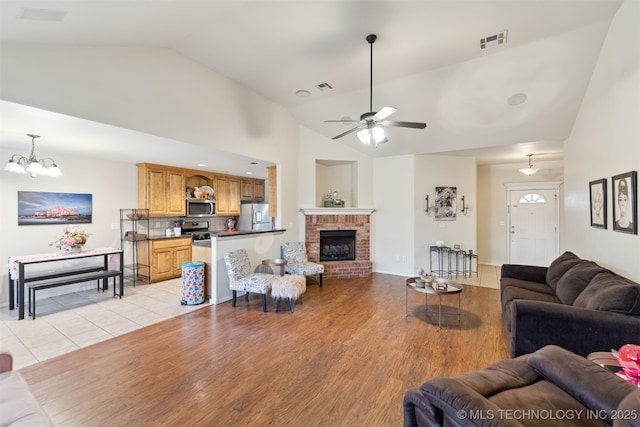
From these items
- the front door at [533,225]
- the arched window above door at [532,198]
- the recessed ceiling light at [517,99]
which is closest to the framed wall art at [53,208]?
the recessed ceiling light at [517,99]

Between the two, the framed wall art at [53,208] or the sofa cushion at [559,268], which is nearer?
the sofa cushion at [559,268]

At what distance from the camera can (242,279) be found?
4102 mm

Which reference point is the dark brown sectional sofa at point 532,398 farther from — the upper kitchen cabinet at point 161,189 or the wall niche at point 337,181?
the upper kitchen cabinet at point 161,189

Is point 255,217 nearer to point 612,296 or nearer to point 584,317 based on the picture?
point 584,317

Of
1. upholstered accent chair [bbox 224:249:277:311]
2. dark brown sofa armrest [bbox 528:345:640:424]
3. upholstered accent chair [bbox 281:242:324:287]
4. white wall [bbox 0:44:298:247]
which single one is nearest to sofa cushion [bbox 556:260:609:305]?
dark brown sofa armrest [bbox 528:345:640:424]

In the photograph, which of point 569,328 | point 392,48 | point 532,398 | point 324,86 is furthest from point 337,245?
point 532,398

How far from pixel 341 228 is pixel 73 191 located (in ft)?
16.5

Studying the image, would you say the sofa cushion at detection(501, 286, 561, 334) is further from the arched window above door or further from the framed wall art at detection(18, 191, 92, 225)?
the framed wall art at detection(18, 191, 92, 225)

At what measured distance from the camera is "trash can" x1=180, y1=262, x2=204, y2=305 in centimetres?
414

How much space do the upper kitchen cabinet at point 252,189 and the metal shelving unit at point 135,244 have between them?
2.45 metres

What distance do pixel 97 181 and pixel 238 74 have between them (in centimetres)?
341

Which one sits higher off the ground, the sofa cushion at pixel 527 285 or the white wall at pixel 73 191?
the white wall at pixel 73 191

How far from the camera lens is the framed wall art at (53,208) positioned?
4270 mm

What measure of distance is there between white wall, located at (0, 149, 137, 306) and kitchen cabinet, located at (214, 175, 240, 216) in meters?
1.74
